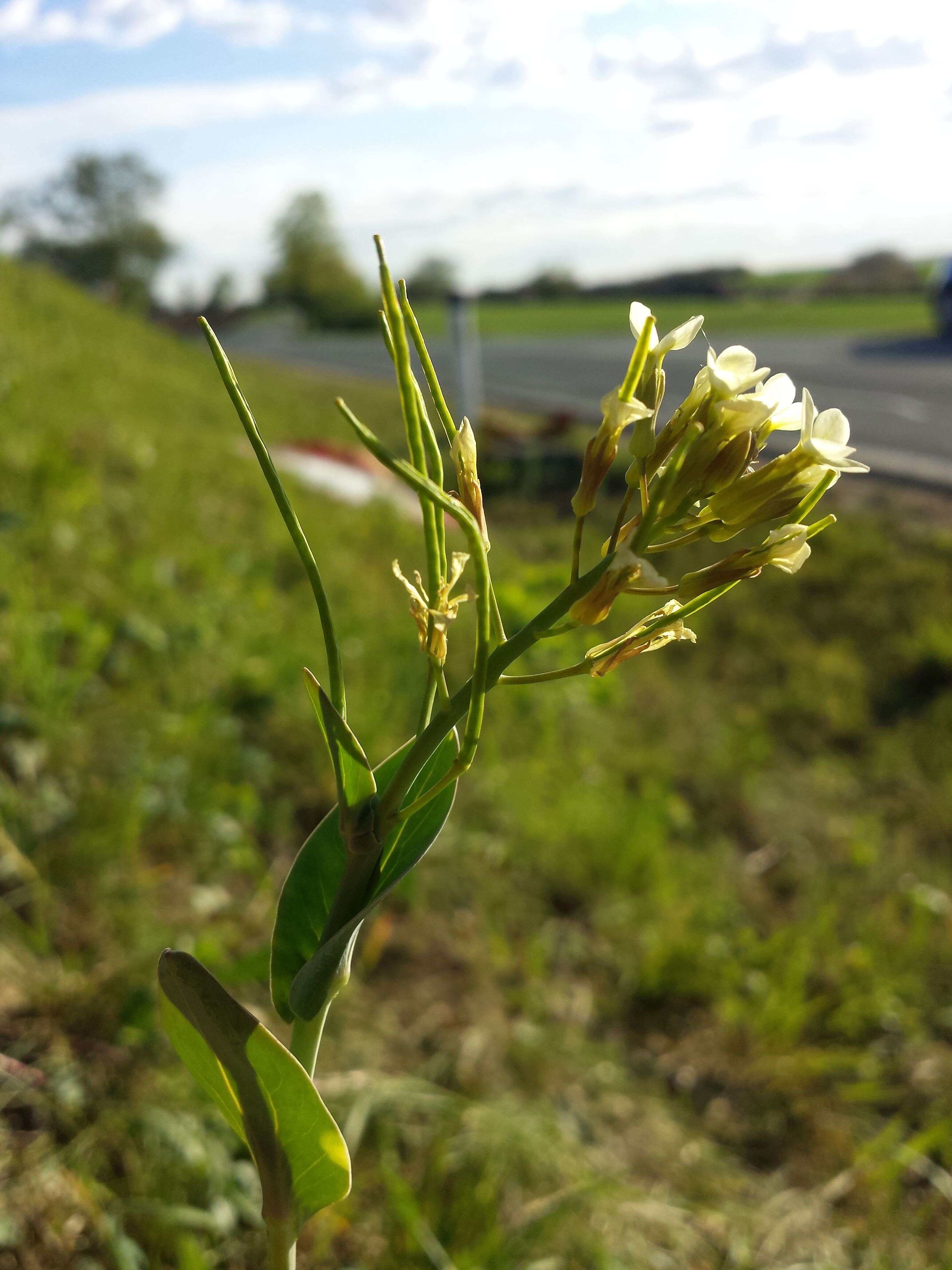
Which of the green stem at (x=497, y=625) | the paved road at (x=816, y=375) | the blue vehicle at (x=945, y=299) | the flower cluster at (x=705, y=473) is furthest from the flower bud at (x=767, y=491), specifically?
the blue vehicle at (x=945, y=299)

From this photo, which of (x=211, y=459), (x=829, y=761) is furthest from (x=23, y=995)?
(x=211, y=459)

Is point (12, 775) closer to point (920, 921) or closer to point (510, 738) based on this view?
point (510, 738)

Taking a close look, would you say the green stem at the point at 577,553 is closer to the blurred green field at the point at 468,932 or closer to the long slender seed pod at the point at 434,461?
the long slender seed pod at the point at 434,461

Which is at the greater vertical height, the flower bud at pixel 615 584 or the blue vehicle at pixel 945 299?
the flower bud at pixel 615 584

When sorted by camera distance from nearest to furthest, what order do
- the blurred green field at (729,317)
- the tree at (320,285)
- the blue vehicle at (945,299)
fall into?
the blue vehicle at (945,299) < the blurred green field at (729,317) < the tree at (320,285)

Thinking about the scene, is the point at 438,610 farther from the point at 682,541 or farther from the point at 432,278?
the point at 432,278

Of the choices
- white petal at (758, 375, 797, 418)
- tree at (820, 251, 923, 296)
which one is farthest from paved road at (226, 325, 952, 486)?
tree at (820, 251, 923, 296)
